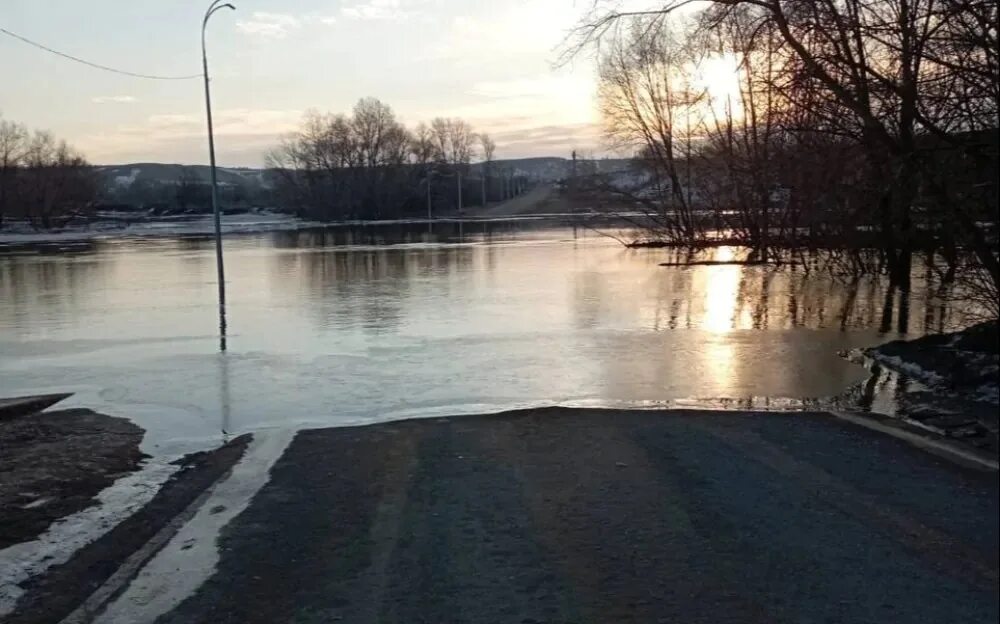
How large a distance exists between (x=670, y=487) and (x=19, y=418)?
815 cm

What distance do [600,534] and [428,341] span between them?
33.3 feet

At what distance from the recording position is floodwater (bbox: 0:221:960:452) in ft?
36.9

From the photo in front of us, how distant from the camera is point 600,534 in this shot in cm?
602

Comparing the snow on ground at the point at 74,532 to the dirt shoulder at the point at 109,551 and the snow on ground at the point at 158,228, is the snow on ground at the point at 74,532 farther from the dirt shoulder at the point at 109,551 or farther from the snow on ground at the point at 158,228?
the snow on ground at the point at 158,228

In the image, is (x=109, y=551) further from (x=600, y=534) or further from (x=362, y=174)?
(x=362, y=174)

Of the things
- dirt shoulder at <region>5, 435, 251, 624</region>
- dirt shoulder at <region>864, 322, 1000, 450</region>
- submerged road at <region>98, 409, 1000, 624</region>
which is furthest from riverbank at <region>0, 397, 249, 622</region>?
dirt shoulder at <region>864, 322, 1000, 450</region>

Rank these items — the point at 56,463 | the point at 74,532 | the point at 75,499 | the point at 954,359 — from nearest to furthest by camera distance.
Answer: the point at 74,532, the point at 75,499, the point at 56,463, the point at 954,359

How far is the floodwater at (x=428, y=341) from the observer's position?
443 inches

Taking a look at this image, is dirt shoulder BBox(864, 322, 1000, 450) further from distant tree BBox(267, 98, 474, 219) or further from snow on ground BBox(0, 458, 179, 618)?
distant tree BBox(267, 98, 474, 219)

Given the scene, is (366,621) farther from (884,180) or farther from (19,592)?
(884,180)

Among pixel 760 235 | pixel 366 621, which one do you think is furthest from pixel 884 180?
pixel 760 235

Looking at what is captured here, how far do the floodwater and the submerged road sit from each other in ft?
7.47

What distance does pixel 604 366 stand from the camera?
1327cm

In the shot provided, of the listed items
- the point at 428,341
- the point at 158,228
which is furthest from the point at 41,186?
the point at 428,341
